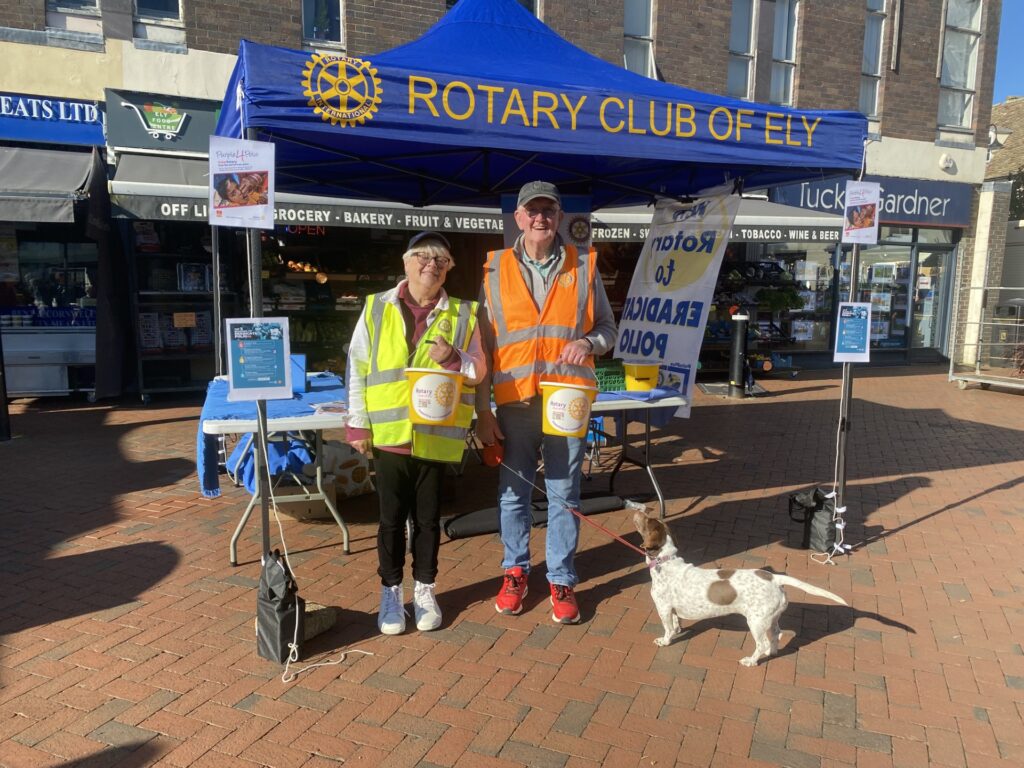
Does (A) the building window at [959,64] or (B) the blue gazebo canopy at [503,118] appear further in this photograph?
(A) the building window at [959,64]

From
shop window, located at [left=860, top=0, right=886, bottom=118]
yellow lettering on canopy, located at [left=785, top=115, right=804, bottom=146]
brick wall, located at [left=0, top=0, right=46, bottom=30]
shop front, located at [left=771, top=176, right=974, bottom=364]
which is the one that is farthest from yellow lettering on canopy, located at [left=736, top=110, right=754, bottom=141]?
shop window, located at [left=860, top=0, right=886, bottom=118]

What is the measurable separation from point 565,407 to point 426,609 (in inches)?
46.4

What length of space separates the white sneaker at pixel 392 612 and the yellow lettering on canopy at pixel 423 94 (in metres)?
2.36

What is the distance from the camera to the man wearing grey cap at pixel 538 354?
133 inches

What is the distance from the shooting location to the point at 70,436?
747 cm

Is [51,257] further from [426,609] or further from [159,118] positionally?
[426,609]

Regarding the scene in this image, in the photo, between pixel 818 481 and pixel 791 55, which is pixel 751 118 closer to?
pixel 818 481

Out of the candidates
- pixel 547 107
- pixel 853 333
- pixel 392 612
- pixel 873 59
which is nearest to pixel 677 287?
pixel 853 333

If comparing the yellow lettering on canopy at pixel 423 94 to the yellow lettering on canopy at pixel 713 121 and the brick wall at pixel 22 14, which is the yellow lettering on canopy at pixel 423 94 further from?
the brick wall at pixel 22 14

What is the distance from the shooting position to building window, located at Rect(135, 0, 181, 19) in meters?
9.06

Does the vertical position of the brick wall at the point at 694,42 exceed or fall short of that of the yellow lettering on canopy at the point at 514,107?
it exceeds it

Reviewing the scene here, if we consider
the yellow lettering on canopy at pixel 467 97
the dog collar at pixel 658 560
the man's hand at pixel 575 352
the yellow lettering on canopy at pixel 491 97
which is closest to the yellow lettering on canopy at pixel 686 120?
the yellow lettering on canopy at pixel 491 97

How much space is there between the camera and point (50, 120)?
880cm

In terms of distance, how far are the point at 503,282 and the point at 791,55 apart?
475 inches
